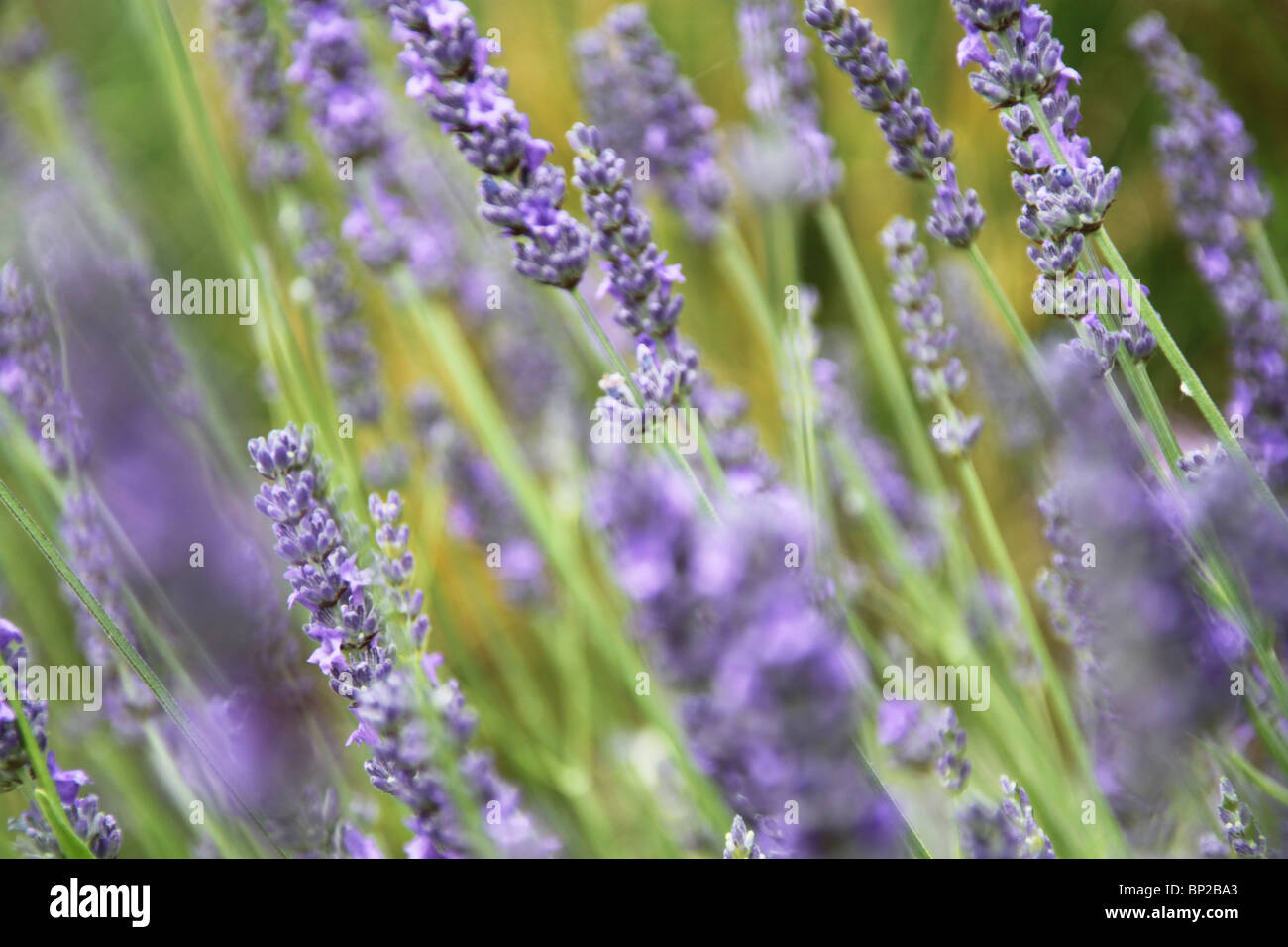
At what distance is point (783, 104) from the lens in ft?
3.98

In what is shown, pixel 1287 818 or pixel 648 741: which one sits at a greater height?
pixel 648 741

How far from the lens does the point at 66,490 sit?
100 centimetres

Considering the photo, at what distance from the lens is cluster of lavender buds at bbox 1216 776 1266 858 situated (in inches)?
30.4

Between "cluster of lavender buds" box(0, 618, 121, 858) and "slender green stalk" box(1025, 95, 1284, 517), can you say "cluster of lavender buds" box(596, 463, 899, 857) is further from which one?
"cluster of lavender buds" box(0, 618, 121, 858)

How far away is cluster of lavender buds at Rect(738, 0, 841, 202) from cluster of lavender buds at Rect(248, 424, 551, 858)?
0.72 meters

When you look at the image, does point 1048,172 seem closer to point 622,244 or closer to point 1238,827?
point 622,244

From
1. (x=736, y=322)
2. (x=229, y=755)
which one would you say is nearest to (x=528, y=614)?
(x=229, y=755)

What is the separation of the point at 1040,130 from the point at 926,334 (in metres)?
0.31

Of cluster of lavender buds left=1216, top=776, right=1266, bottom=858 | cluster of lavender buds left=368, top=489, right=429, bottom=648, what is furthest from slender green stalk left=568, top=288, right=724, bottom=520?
cluster of lavender buds left=1216, top=776, right=1266, bottom=858

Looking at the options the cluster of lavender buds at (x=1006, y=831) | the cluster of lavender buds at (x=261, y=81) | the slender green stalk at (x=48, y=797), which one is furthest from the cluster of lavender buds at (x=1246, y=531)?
the cluster of lavender buds at (x=261, y=81)

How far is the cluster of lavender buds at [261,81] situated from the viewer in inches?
47.6

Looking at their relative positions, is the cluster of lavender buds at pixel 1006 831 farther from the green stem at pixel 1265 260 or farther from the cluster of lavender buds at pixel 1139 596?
the green stem at pixel 1265 260
